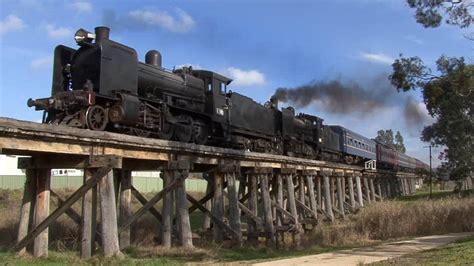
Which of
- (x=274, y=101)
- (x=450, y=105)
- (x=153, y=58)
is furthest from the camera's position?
(x=450, y=105)

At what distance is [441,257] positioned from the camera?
980 centimetres

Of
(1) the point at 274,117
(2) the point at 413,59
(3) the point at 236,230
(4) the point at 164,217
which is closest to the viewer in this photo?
(4) the point at 164,217

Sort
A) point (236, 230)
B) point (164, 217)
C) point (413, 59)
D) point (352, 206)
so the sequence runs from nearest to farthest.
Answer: point (164, 217)
point (236, 230)
point (413, 59)
point (352, 206)

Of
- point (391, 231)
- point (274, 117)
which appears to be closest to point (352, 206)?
point (274, 117)

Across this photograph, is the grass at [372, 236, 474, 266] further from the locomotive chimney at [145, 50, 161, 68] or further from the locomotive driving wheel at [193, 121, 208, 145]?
the locomotive chimney at [145, 50, 161, 68]

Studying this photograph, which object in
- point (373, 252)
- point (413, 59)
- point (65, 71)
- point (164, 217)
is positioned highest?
point (413, 59)

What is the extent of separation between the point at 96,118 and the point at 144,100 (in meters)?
1.77

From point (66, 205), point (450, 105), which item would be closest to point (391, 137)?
point (450, 105)

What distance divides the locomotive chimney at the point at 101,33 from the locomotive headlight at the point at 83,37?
0.40ft

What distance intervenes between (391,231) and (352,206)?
458 inches

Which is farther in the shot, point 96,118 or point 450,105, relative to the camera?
point 450,105

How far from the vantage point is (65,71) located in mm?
12547

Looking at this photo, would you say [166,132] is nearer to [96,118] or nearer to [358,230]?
[96,118]

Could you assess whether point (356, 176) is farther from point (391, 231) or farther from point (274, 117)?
point (391, 231)
